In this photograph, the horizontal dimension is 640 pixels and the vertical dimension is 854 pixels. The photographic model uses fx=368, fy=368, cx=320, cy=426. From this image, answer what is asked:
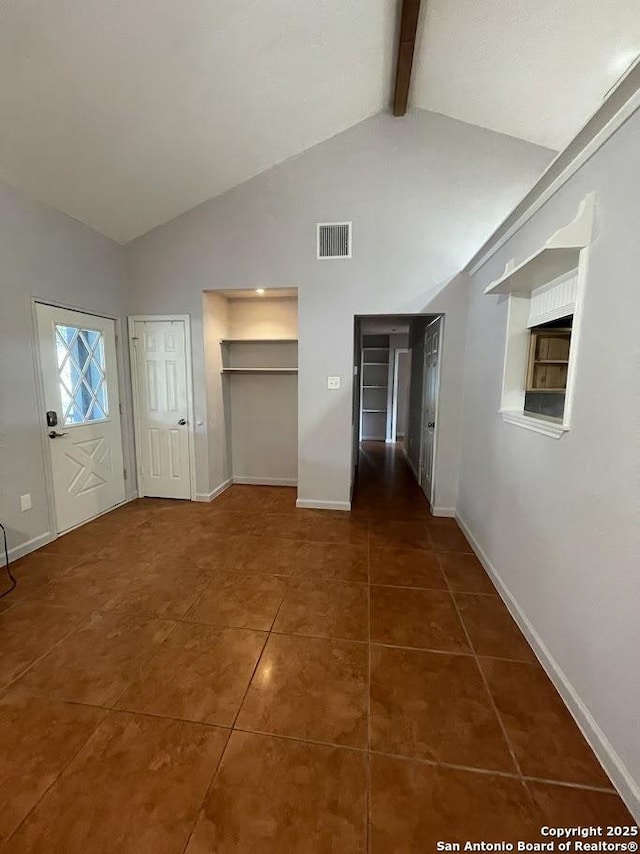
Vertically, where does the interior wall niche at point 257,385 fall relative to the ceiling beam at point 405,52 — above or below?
below

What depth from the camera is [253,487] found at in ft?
16.3

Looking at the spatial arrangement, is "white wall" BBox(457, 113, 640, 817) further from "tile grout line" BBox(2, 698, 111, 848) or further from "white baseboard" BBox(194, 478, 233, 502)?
"white baseboard" BBox(194, 478, 233, 502)

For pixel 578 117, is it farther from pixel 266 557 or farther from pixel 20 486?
pixel 20 486

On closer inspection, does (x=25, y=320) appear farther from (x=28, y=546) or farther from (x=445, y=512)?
(x=445, y=512)

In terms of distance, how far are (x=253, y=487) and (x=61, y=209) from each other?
11.6 ft

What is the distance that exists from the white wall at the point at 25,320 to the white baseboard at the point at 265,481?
225 cm

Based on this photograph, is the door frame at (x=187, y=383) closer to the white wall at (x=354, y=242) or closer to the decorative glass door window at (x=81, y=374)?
the white wall at (x=354, y=242)

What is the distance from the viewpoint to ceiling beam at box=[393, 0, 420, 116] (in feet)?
8.07

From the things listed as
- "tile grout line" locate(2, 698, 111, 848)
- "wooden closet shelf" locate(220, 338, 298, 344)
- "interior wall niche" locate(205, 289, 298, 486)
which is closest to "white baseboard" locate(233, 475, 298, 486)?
"interior wall niche" locate(205, 289, 298, 486)

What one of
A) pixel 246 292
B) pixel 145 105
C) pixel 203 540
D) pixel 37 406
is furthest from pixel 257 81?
pixel 203 540

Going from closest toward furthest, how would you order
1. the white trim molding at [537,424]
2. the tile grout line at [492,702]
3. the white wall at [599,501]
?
1. the white wall at [599,501]
2. the tile grout line at [492,702]
3. the white trim molding at [537,424]

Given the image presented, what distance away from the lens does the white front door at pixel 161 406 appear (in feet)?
13.9

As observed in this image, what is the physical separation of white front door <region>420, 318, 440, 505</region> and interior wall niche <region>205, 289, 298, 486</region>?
1654 millimetres

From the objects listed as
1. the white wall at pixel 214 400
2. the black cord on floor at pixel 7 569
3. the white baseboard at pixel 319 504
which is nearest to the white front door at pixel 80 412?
the black cord on floor at pixel 7 569
